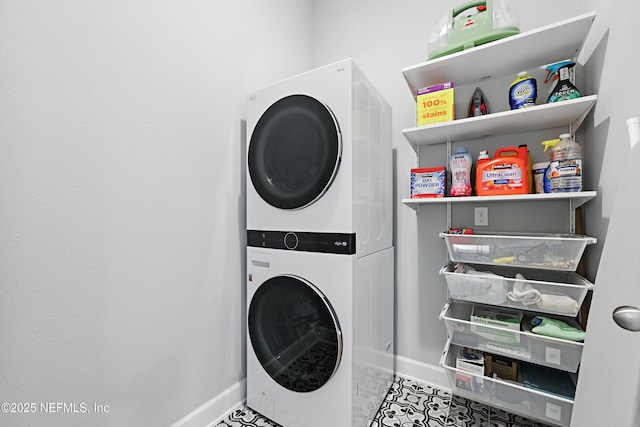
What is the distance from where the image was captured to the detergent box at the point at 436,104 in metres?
1.43

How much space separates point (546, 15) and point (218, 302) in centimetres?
227

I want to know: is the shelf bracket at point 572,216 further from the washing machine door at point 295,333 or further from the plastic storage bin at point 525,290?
the washing machine door at point 295,333

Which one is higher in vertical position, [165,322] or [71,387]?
[165,322]

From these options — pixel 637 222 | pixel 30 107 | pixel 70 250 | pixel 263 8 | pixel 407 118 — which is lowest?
pixel 70 250

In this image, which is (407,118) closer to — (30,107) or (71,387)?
(30,107)

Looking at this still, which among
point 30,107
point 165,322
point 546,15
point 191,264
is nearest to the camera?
point 30,107

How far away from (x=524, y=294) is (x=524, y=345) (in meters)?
0.22

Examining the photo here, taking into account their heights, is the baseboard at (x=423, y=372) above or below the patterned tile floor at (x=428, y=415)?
above

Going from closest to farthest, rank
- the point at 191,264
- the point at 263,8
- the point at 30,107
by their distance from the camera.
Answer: the point at 30,107 → the point at 191,264 → the point at 263,8

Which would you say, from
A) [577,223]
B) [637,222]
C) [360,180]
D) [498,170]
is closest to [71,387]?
[360,180]

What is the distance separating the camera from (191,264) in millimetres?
1379

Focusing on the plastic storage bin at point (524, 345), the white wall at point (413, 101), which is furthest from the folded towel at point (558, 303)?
the white wall at point (413, 101)

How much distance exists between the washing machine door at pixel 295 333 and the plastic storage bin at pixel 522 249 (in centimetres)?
70

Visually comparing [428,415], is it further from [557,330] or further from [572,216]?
[572,216]
